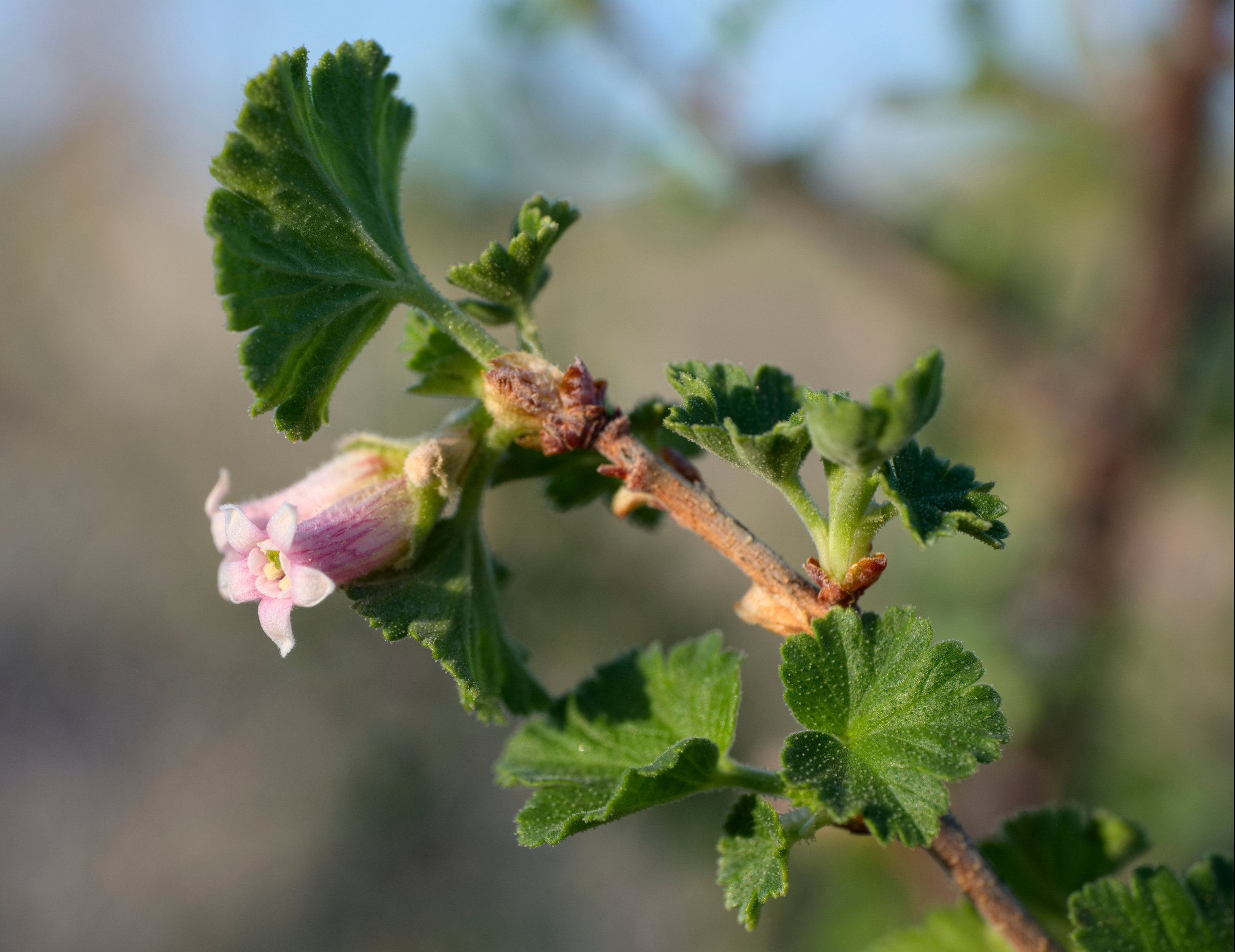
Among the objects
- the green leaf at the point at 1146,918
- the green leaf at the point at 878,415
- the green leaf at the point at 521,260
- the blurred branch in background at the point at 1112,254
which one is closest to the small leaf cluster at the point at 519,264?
the green leaf at the point at 521,260

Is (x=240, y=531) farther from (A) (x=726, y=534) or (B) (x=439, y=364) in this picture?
(A) (x=726, y=534)

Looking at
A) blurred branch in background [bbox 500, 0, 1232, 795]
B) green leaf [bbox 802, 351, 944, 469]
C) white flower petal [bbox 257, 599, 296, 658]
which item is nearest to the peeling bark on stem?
green leaf [bbox 802, 351, 944, 469]

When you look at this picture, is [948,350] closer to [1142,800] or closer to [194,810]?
[1142,800]

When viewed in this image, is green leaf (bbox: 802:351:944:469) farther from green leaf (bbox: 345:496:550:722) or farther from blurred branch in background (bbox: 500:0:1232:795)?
blurred branch in background (bbox: 500:0:1232:795)

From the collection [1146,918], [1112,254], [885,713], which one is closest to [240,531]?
[885,713]

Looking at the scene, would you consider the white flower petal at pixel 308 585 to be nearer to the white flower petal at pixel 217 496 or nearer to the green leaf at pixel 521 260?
the white flower petal at pixel 217 496

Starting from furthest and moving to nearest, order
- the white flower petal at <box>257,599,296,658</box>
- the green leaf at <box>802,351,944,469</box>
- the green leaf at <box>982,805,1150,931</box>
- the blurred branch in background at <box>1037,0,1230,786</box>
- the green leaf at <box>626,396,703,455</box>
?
the blurred branch in background at <box>1037,0,1230,786</box>, the green leaf at <box>982,805,1150,931</box>, the green leaf at <box>626,396,703,455</box>, the white flower petal at <box>257,599,296,658</box>, the green leaf at <box>802,351,944,469</box>
